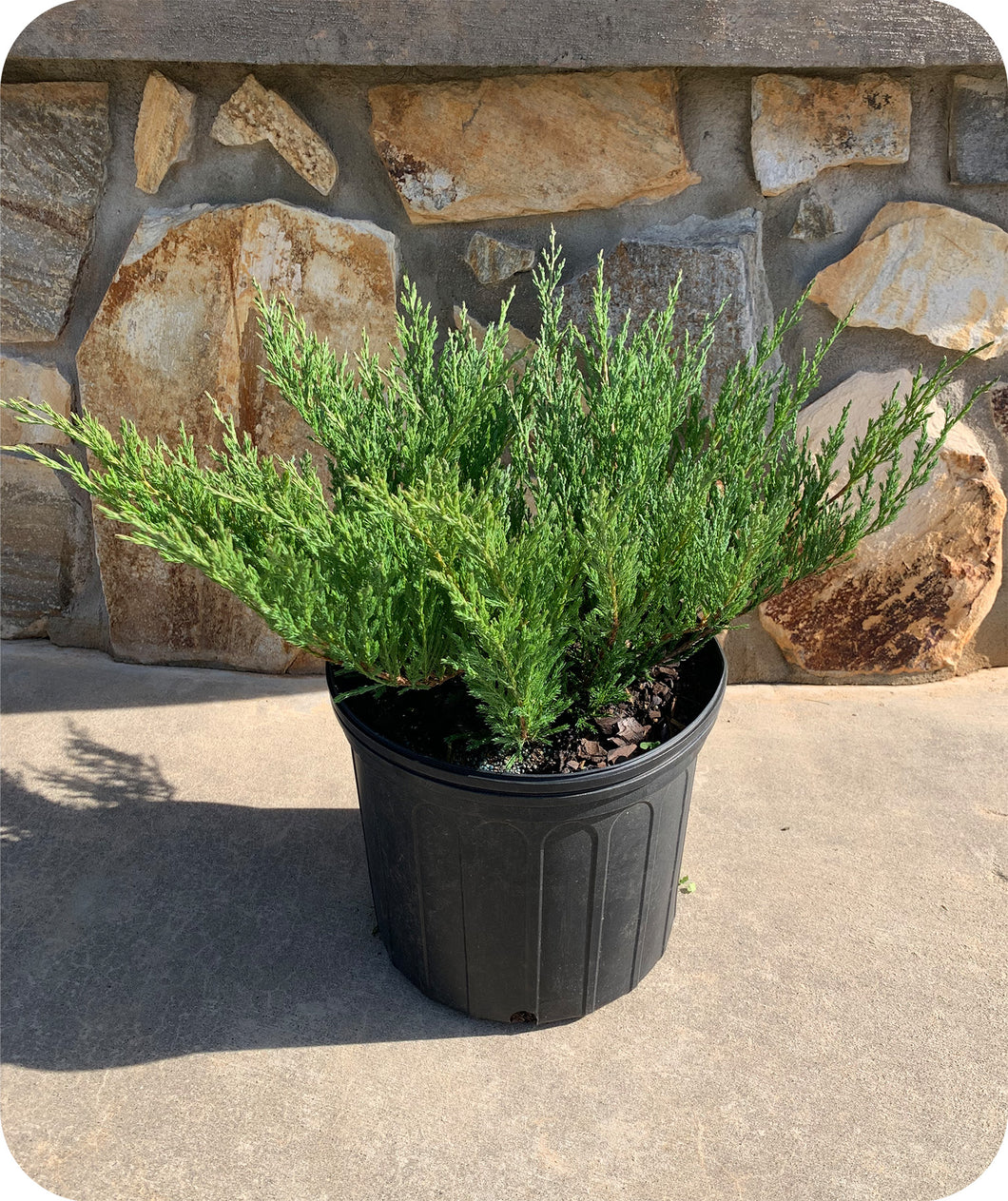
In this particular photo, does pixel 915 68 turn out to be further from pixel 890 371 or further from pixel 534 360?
pixel 534 360

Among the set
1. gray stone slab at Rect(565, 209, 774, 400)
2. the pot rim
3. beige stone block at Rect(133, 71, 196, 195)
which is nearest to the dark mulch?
the pot rim

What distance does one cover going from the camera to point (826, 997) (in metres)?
1.78

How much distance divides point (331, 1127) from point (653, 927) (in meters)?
0.64

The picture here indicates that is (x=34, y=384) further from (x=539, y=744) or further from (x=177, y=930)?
(x=539, y=744)

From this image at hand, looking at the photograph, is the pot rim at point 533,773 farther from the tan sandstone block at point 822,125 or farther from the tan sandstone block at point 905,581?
the tan sandstone block at point 822,125

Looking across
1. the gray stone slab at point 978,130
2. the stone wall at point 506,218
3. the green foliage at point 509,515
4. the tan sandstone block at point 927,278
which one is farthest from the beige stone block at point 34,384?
the gray stone slab at point 978,130

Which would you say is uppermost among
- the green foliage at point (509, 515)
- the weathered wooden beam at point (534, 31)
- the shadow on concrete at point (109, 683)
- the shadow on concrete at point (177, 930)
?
the weathered wooden beam at point (534, 31)

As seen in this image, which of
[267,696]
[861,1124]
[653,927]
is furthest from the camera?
[267,696]

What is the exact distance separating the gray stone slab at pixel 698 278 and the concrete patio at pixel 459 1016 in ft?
3.19

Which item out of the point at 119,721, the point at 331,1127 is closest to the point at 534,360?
the point at 331,1127

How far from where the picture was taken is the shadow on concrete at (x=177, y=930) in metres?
1.73

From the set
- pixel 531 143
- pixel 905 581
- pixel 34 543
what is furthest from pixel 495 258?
pixel 34 543

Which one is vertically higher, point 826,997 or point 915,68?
point 915,68

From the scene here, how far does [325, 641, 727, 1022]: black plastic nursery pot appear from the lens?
1.54 metres
